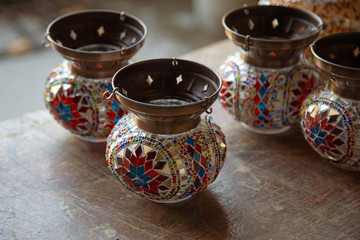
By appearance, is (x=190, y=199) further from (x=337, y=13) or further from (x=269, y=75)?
(x=337, y=13)

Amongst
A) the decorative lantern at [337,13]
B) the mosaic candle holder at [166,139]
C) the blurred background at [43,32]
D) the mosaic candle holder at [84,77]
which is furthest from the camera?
the blurred background at [43,32]

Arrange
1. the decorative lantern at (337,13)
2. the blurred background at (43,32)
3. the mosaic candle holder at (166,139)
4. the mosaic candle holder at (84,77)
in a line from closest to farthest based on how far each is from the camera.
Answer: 1. the mosaic candle holder at (166,139)
2. the mosaic candle holder at (84,77)
3. the decorative lantern at (337,13)
4. the blurred background at (43,32)

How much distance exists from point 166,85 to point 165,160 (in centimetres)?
15

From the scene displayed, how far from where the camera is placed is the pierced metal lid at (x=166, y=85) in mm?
673

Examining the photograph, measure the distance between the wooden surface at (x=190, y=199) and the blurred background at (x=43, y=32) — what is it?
110cm

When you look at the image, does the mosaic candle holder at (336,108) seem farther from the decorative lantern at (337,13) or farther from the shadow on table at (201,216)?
the shadow on table at (201,216)

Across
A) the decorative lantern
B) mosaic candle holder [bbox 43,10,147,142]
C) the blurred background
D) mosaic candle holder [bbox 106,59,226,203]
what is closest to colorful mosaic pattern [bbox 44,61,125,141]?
mosaic candle holder [bbox 43,10,147,142]

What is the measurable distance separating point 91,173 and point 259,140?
1.06ft

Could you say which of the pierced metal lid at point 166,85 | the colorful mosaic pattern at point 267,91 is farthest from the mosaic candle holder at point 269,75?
the pierced metal lid at point 166,85

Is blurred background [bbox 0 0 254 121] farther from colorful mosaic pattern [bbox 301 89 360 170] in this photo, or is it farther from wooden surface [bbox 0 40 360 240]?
colorful mosaic pattern [bbox 301 89 360 170]

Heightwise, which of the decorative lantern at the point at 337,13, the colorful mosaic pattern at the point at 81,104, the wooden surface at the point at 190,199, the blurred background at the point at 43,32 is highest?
the decorative lantern at the point at 337,13

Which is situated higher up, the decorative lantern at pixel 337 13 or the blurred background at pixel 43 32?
the decorative lantern at pixel 337 13

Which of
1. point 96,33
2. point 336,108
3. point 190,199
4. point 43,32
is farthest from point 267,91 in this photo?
point 43,32

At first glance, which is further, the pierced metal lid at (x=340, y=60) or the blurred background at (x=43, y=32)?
the blurred background at (x=43, y=32)
